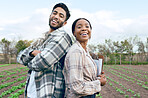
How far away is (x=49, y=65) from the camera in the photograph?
123 cm

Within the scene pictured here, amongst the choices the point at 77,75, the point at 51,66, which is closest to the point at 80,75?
the point at 77,75

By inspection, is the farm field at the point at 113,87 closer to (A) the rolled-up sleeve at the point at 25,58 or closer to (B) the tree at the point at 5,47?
(A) the rolled-up sleeve at the point at 25,58

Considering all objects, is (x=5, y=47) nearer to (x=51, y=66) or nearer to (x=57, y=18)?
(x=57, y=18)

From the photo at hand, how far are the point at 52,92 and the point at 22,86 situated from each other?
21.3 ft

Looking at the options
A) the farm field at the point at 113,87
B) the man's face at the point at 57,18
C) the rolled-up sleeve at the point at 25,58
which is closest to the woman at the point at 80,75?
the man's face at the point at 57,18

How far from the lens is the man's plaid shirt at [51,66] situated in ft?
4.04

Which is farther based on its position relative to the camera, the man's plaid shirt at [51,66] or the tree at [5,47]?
the tree at [5,47]

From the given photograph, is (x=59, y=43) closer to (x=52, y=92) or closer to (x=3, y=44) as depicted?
(x=52, y=92)

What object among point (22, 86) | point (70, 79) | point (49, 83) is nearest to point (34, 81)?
point (49, 83)

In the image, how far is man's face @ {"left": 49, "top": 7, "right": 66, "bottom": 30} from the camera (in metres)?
1.47

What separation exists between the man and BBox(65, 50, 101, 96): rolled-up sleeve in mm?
121

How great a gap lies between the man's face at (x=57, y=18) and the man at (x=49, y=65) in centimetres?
1

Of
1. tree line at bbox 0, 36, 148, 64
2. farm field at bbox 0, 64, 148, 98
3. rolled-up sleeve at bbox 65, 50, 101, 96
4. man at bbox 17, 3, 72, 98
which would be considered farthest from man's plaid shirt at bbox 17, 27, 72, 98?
tree line at bbox 0, 36, 148, 64

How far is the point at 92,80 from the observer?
4.43 ft
